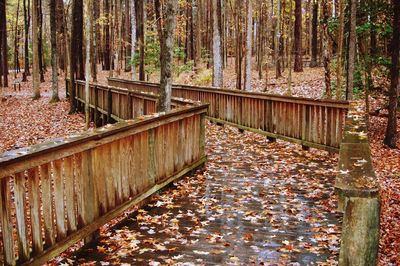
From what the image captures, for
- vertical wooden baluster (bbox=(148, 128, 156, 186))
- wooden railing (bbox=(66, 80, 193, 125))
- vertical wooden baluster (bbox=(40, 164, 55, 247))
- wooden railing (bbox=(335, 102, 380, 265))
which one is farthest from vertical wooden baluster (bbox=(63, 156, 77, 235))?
wooden railing (bbox=(66, 80, 193, 125))

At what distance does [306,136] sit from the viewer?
1107 cm

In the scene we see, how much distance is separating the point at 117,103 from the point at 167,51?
570 centimetres

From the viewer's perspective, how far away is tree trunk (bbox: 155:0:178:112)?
958cm

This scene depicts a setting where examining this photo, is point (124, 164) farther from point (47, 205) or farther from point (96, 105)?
point (96, 105)

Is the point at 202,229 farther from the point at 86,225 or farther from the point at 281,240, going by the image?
the point at 86,225

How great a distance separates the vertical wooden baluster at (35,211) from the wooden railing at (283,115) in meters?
7.52

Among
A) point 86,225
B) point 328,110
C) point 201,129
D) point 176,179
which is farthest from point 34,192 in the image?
point 328,110

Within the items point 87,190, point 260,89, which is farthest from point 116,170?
point 260,89

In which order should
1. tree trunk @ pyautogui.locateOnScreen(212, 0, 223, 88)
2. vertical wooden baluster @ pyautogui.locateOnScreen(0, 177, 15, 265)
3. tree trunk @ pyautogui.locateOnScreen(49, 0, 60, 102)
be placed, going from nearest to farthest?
vertical wooden baluster @ pyautogui.locateOnScreen(0, 177, 15, 265), tree trunk @ pyautogui.locateOnScreen(212, 0, 223, 88), tree trunk @ pyautogui.locateOnScreen(49, 0, 60, 102)

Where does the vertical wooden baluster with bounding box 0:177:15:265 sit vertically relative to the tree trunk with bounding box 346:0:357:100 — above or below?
below

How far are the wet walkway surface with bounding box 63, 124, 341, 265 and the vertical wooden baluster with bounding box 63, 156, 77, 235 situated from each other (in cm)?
46

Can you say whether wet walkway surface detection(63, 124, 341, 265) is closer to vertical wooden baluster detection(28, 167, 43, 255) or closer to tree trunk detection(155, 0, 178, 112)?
vertical wooden baluster detection(28, 167, 43, 255)

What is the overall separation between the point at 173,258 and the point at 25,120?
17.6 metres

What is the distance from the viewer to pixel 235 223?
6.57m
